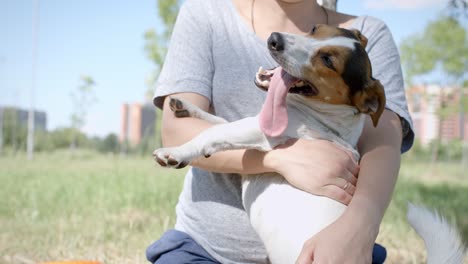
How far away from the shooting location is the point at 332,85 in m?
1.95

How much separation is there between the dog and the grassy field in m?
1.81

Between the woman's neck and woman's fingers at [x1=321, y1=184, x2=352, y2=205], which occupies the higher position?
the woman's neck

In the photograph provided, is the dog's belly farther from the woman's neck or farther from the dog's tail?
the woman's neck

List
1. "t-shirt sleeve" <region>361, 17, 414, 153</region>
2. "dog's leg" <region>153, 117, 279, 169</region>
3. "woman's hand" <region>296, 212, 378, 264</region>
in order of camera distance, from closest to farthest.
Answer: "woman's hand" <region>296, 212, 378, 264</region> → "dog's leg" <region>153, 117, 279, 169</region> → "t-shirt sleeve" <region>361, 17, 414, 153</region>

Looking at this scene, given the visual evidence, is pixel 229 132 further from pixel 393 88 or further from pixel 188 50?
pixel 393 88

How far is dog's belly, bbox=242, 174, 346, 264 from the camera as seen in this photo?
195 centimetres

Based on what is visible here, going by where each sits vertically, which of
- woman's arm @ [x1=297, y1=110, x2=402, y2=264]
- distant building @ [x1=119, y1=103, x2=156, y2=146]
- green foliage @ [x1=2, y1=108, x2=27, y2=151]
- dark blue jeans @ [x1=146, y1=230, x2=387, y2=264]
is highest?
woman's arm @ [x1=297, y1=110, x2=402, y2=264]

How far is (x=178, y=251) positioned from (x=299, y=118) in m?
0.80

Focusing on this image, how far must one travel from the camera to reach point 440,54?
16250 mm

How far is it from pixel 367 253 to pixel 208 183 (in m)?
0.76

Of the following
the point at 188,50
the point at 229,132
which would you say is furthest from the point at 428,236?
the point at 188,50

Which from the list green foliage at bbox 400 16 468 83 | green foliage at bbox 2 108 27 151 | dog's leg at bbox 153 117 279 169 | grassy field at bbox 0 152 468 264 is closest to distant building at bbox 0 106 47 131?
green foliage at bbox 2 108 27 151

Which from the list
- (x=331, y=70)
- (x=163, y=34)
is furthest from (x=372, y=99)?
(x=163, y=34)

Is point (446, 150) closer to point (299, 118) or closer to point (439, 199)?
point (439, 199)
